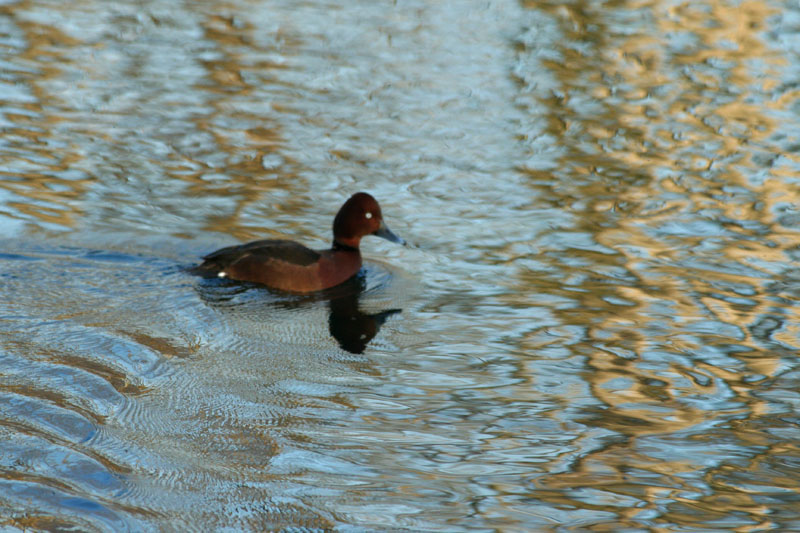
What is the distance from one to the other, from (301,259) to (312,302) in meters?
0.30

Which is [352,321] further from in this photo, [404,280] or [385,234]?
[385,234]

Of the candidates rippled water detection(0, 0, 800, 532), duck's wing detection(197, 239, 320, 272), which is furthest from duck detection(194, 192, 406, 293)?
rippled water detection(0, 0, 800, 532)

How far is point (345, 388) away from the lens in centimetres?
568

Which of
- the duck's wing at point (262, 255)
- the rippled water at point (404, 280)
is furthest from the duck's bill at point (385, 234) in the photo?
the duck's wing at point (262, 255)

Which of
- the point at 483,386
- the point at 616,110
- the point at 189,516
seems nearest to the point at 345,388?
the point at 483,386

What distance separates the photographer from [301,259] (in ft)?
23.9

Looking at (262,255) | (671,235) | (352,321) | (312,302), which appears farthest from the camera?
(671,235)

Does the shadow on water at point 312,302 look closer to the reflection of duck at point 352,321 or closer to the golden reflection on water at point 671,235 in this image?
the reflection of duck at point 352,321

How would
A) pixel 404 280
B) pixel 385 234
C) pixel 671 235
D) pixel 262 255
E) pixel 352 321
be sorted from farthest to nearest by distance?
pixel 671 235 < pixel 385 234 < pixel 404 280 < pixel 262 255 < pixel 352 321

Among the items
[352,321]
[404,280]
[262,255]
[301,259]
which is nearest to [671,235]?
[404,280]

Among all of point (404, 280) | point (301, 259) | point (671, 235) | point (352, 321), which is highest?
point (671, 235)

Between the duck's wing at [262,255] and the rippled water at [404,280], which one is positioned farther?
the duck's wing at [262,255]

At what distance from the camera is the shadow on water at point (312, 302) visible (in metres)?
6.81

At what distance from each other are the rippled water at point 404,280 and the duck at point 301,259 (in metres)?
0.16
